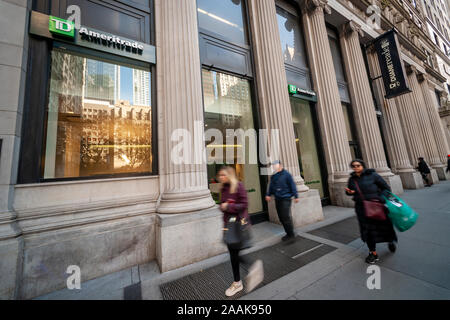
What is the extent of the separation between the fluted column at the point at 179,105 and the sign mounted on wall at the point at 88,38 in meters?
0.45

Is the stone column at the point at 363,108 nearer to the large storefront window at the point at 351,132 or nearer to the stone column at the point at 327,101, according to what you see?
the large storefront window at the point at 351,132

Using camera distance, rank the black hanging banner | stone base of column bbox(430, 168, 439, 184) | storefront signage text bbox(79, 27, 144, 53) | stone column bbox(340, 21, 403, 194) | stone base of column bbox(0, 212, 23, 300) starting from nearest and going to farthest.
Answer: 1. stone base of column bbox(0, 212, 23, 300)
2. storefront signage text bbox(79, 27, 144, 53)
3. stone column bbox(340, 21, 403, 194)
4. the black hanging banner
5. stone base of column bbox(430, 168, 439, 184)

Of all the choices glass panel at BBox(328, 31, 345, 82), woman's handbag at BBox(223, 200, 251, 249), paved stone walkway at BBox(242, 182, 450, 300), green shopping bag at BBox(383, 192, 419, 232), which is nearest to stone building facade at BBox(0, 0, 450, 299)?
woman's handbag at BBox(223, 200, 251, 249)

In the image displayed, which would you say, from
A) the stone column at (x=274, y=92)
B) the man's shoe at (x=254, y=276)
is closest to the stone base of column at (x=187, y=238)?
the man's shoe at (x=254, y=276)

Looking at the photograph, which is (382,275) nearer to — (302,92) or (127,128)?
(127,128)

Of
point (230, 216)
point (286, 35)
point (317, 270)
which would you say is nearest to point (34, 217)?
point (230, 216)

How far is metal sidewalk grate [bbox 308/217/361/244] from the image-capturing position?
441 centimetres

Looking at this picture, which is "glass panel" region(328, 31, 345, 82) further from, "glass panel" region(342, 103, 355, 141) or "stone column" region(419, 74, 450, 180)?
"stone column" region(419, 74, 450, 180)

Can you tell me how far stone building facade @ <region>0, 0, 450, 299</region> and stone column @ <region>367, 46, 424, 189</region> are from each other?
6.41 metres

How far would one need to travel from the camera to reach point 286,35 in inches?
347

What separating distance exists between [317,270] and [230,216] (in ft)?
6.39

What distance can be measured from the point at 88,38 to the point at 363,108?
1263cm

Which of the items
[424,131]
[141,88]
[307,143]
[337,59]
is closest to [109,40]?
[141,88]

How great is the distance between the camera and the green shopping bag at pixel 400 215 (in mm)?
3101
